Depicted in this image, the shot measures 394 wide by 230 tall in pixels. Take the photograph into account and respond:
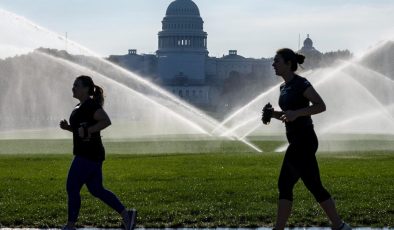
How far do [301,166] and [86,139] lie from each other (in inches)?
95.0

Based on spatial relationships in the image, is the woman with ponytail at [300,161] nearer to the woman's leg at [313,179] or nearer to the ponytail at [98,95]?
the woman's leg at [313,179]

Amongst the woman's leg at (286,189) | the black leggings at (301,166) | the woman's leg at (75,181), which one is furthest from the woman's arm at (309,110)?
the woman's leg at (75,181)

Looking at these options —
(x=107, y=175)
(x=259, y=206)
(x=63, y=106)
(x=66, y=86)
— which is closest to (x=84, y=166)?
(x=259, y=206)

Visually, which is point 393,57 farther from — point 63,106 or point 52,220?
point 52,220

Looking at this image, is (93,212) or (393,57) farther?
(393,57)

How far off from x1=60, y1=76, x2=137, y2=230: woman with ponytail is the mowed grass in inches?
41.4

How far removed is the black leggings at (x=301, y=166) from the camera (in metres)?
11.0

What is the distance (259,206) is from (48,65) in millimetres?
69571

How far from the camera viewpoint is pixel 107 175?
19906 mm

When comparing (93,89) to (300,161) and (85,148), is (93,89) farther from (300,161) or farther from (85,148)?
(300,161)

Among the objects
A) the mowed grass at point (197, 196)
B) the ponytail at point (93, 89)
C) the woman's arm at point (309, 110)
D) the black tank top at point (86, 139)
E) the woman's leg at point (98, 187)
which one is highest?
the ponytail at point (93, 89)

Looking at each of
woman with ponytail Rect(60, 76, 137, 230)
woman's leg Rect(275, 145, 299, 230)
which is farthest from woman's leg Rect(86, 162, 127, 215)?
woman's leg Rect(275, 145, 299, 230)

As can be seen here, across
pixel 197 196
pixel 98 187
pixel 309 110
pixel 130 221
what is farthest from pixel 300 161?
pixel 197 196

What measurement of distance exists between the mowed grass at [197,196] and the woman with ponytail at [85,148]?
3.45ft
